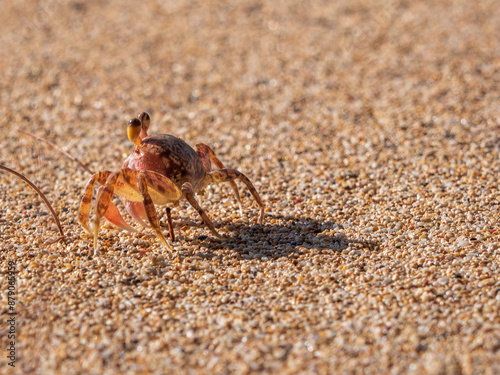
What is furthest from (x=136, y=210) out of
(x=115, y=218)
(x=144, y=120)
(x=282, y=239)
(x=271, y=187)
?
(x=271, y=187)

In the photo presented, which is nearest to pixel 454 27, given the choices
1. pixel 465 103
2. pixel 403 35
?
pixel 403 35

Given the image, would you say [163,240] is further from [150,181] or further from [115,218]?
[115,218]

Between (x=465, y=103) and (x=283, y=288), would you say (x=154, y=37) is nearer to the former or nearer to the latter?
(x=465, y=103)

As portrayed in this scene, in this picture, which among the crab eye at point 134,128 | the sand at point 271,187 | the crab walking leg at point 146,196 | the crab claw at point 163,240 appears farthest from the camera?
the crab eye at point 134,128

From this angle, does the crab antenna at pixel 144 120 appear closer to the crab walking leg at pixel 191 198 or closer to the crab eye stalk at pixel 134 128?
the crab eye stalk at pixel 134 128

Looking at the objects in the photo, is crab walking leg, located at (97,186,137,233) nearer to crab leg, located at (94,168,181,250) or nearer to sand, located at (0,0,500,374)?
sand, located at (0,0,500,374)

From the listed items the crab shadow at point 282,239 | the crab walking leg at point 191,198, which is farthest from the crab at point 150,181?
the crab shadow at point 282,239
